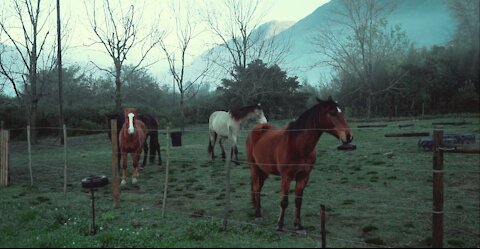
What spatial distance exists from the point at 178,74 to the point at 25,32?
30.7ft

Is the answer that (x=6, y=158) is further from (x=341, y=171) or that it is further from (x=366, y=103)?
(x=366, y=103)

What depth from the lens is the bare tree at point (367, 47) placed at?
29.1m

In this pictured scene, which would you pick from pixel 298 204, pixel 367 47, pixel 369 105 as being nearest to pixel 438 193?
pixel 298 204

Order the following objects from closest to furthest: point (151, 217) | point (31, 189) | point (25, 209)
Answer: point (151, 217) < point (25, 209) < point (31, 189)

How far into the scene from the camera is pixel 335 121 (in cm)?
501

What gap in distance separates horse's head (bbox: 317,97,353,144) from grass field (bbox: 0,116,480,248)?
1.24m

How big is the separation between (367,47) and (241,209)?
2800 cm

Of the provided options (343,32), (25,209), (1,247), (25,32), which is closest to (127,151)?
(25,209)

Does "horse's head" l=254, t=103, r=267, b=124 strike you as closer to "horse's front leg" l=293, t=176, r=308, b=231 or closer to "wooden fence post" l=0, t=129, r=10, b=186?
"horse's front leg" l=293, t=176, r=308, b=231

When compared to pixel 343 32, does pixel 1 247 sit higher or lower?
lower

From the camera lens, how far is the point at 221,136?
12.8 m

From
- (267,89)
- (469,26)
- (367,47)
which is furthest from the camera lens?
(367,47)

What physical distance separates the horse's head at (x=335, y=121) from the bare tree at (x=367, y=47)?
23489 mm

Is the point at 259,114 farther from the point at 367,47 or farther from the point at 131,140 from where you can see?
the point at 367,47
